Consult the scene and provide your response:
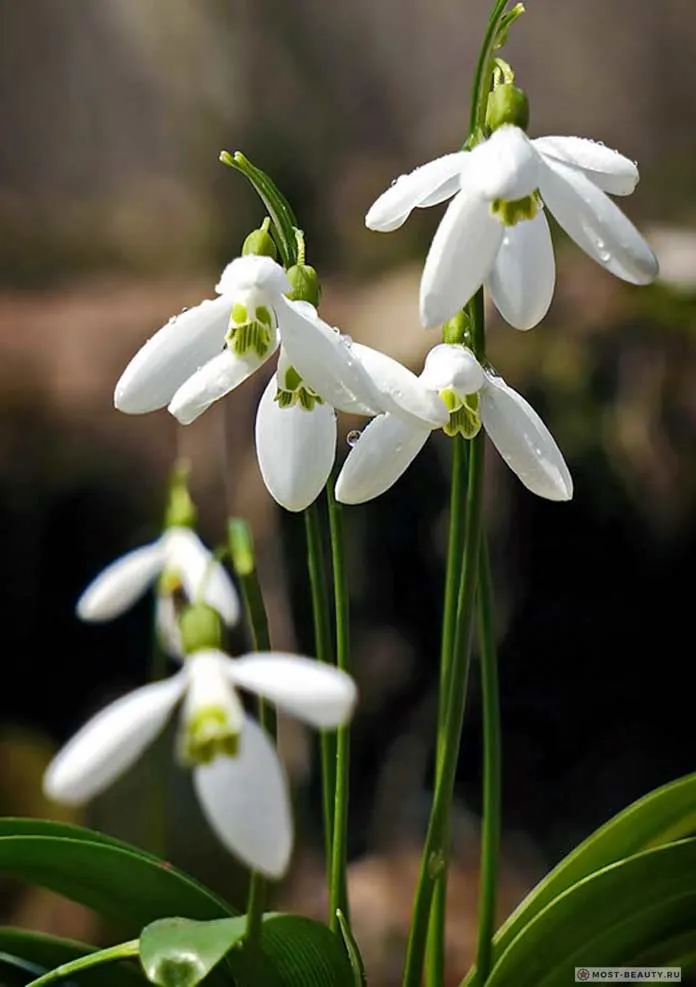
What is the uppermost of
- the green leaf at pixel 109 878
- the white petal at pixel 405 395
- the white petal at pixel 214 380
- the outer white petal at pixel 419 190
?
the outer white petal at pixel 419 190

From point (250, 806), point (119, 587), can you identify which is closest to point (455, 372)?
point (250, 806)

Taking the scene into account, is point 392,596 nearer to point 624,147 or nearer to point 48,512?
point 48,512

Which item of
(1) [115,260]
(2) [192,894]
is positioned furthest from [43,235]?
(2) [192,894]

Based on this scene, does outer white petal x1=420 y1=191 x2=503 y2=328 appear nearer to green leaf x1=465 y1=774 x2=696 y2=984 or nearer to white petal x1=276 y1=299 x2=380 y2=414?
white petal x1=276 y1=299 x2=380 y2=414

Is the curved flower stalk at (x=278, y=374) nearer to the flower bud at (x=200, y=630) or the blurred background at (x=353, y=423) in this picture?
the flower bud at (x=200, y=630)

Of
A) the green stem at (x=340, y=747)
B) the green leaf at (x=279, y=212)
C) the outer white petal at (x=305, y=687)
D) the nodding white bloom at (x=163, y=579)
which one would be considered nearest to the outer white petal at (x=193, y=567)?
the nodding white bloom at (x=163, y=579)

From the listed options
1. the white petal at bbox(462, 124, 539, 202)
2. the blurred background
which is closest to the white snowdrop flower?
the white petal at bbox(462, 124, 539, 202)
